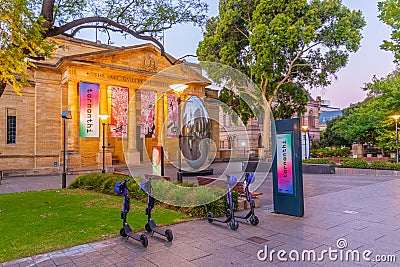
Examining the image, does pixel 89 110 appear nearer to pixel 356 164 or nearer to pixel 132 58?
pixel 132 58

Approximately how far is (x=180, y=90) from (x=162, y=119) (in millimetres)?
16780

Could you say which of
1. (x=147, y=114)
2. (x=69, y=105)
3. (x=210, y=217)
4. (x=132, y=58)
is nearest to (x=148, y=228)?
(x=210, y=217)

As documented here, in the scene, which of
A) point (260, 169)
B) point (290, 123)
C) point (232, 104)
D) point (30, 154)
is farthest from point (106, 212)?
point (232, 104)

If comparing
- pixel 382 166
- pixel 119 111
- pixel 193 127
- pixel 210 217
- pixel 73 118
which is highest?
pixel 119 111

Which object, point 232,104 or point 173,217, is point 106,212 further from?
point 232,104

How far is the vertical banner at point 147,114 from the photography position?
29.2 metres

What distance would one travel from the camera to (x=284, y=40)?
2278 cm

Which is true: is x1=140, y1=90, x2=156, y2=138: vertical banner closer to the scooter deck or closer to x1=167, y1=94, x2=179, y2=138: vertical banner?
x1=167, y1=94, x2=179, y2=138: vertical banner

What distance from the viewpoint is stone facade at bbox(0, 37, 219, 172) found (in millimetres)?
24906

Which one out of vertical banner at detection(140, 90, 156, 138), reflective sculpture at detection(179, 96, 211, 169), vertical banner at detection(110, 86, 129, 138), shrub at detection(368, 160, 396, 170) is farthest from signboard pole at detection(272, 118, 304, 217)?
vertical banner at detection(140, 90, 156, 138)

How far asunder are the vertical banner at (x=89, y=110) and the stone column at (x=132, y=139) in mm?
3687

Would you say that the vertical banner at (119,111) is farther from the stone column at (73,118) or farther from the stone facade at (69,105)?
the stone column at (73,118)

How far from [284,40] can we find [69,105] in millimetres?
18532

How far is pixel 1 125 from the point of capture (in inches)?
963
